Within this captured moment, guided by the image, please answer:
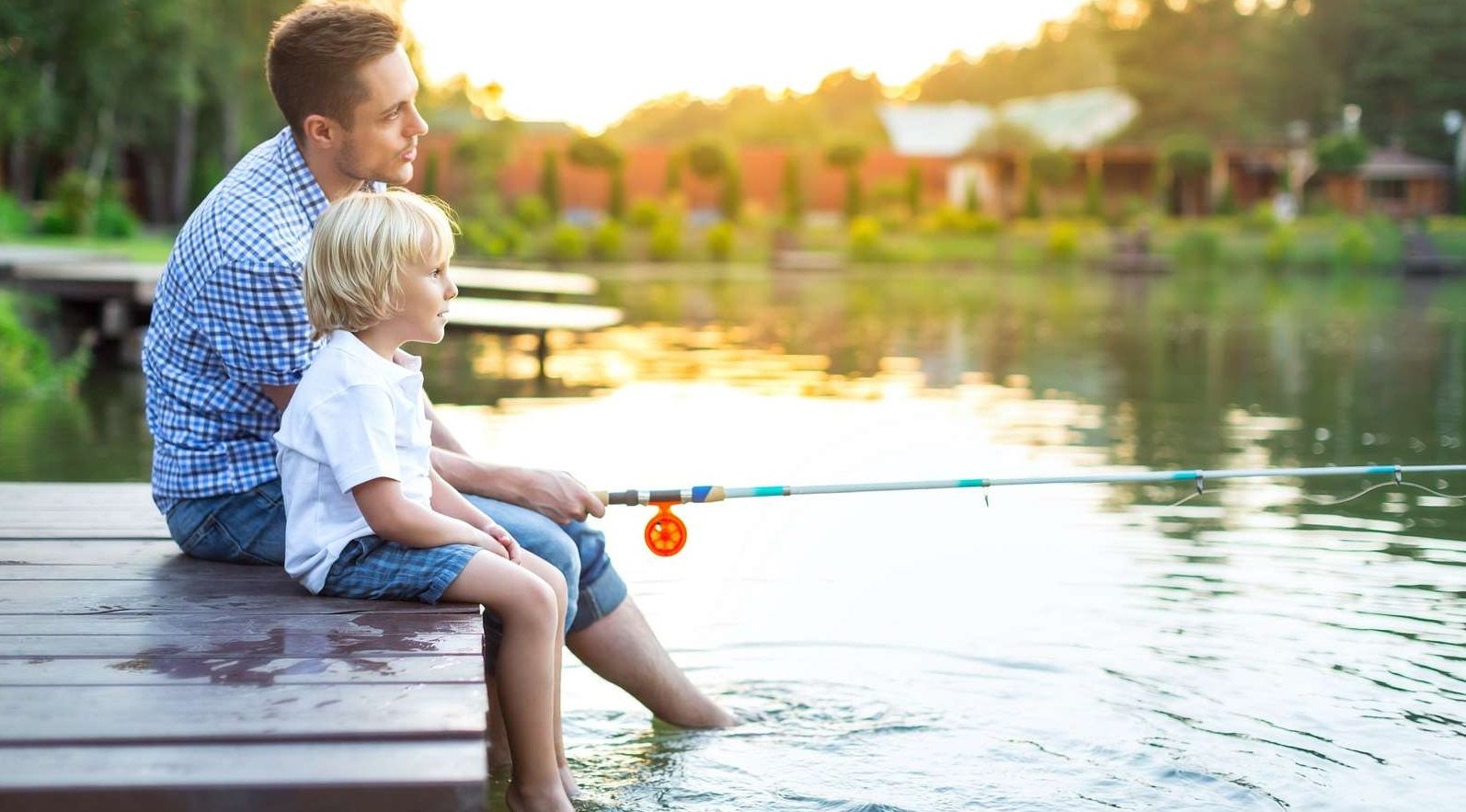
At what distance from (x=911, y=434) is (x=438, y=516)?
225 inches

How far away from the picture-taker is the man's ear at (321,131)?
2744 mm

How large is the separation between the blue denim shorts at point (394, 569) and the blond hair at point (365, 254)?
0.34 metres

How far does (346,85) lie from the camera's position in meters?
2.72

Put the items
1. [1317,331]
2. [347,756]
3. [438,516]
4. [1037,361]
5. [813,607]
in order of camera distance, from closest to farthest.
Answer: [347,756] → [438,516] → [813,607] → [1037,361] → [1317,331]

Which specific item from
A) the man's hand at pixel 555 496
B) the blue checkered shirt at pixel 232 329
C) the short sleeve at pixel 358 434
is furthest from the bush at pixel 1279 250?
the short sleeve at pixel 358 434

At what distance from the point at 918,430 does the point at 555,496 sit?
5.45 meters

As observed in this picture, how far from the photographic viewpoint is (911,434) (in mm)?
8047

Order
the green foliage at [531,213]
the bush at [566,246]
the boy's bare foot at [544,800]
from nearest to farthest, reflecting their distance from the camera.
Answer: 1. the boy's bare foot at [544,800]
2. the bush at [566,246]
3. the green foliage at [531,213]

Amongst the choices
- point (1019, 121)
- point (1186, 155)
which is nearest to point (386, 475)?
point (1186, 155)

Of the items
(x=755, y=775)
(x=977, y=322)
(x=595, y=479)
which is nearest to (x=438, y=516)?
(x=755, y=775)

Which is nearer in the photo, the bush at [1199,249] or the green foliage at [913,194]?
the bush at [1199,249]

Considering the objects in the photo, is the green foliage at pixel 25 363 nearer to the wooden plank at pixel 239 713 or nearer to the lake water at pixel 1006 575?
the lake water at pixel 1006 575

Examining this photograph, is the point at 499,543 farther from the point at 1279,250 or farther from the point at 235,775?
the point at 1279,250

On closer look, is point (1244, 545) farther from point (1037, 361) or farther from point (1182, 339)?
point (1182, 339)
